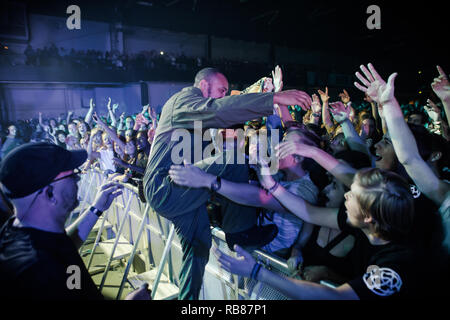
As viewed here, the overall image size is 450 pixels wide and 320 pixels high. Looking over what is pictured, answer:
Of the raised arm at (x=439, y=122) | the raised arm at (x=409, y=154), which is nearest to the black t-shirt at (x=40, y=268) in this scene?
the raised arm at (x=409, y=154)

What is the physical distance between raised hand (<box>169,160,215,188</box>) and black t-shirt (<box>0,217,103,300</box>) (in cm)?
68

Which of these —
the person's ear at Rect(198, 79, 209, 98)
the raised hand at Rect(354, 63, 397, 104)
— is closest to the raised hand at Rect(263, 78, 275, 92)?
the person's ear at Rect(198, 79, 209, 98)

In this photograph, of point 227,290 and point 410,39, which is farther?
point 410,39

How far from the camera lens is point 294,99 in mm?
1643

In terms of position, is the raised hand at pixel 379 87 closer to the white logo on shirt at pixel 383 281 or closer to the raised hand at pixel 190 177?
the white logo on shirt at pixel 383 281

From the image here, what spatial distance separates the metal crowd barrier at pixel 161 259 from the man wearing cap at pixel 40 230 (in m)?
1.02

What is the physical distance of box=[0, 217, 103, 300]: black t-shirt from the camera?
3.70 feet

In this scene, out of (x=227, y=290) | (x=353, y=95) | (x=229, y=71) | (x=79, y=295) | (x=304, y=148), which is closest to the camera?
(x=79, y=295)

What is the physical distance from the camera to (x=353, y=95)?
19781 mm

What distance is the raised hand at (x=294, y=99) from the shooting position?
163cm

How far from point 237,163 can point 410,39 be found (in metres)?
24.8

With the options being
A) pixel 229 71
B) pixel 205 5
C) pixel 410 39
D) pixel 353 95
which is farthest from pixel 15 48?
pixel 410 39

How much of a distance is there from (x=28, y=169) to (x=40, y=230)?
31cm

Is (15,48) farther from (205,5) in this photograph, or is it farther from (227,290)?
(227,290)
